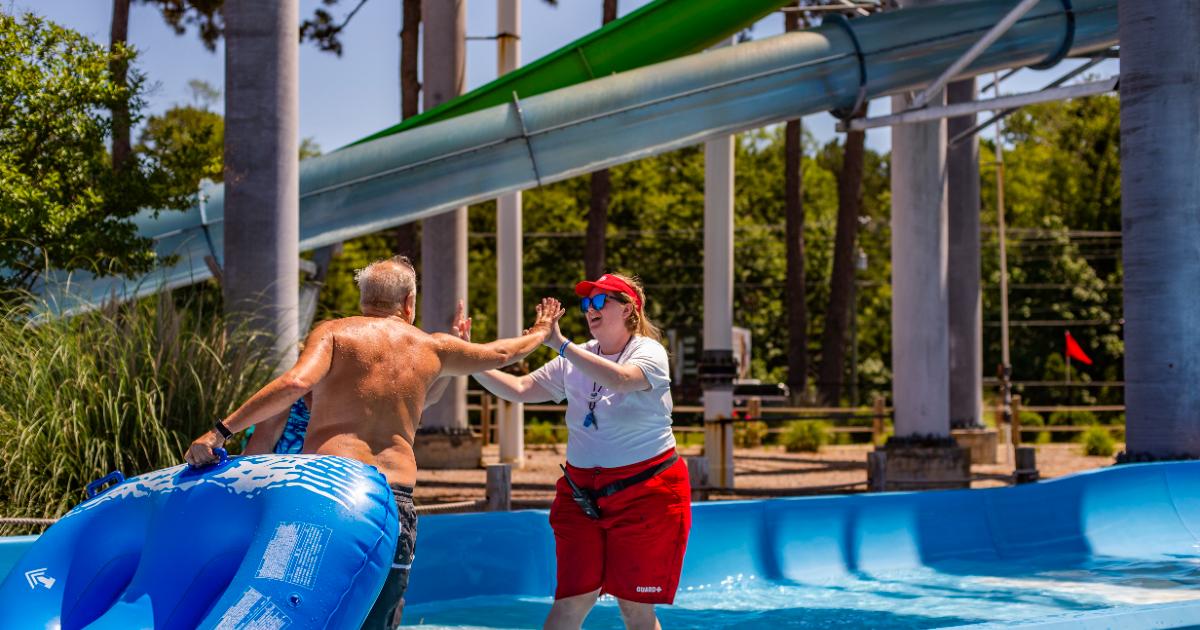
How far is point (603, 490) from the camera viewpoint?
208 inches

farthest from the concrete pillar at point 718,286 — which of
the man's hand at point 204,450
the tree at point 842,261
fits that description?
the tree at point 842,261

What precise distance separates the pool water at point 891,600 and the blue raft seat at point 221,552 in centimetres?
283

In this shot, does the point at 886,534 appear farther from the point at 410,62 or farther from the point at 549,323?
the point at 410,62

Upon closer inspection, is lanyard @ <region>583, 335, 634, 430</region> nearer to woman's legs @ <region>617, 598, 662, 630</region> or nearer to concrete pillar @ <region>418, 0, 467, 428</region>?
woman's legs @ <region>617, 598, 662, 630</region>

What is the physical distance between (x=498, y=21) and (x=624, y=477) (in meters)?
12.3

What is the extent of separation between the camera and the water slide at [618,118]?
10836 millimetres

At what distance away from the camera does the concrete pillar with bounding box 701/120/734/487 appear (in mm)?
14312

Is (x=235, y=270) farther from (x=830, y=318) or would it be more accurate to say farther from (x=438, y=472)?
(x=830, y=318)

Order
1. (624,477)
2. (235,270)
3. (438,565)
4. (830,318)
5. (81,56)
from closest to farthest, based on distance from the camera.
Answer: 1. (624,477)
2. (438,565)
3. (235,270)
4. (81,56)
5. (830,318)

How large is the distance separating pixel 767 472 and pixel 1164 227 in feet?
23.9

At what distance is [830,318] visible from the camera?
33.2 meters

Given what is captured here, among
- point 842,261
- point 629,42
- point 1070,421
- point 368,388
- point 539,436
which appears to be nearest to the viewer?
point 368,388

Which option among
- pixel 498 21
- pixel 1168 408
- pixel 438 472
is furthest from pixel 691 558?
pixel 498 21

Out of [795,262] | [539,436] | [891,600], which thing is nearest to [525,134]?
[891,600]
